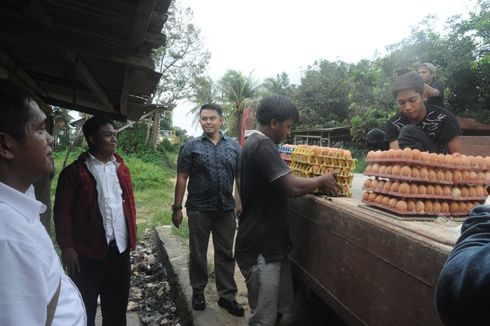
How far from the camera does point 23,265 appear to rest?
40.7 inches

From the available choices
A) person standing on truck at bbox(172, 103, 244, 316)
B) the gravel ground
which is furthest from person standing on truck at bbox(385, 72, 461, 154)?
the gravel ground

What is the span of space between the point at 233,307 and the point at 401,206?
2.29 m

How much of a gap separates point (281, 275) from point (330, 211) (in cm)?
69

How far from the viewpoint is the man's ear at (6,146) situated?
4.13ft

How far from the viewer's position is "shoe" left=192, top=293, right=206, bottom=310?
11.6 feet

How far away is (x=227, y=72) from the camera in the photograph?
2978cm

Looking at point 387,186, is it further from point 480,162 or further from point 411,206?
point 480,162

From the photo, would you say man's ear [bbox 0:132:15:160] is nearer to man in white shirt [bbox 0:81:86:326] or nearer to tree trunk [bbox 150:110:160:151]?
man in white shirt [bbox 0:81:86:326]

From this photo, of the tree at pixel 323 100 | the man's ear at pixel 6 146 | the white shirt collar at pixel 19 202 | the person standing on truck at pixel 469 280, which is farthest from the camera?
the tree at pixel 323 100

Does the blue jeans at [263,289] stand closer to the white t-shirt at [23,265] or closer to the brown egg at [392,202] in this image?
the brown egg at [392,202]

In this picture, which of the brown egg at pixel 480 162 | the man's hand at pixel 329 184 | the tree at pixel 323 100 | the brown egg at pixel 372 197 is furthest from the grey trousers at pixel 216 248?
the tree at pixel 323 100

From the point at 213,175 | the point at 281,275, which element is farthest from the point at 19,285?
the point at 213,175

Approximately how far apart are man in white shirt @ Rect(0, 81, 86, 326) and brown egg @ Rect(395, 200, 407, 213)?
5.02 ft

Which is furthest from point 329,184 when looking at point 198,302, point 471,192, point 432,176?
point 198,302
